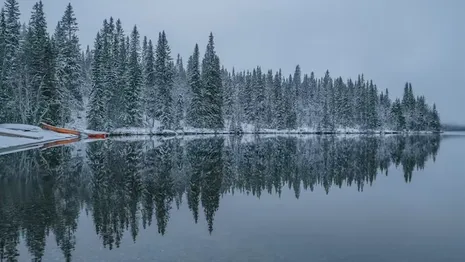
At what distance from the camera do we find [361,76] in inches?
5832

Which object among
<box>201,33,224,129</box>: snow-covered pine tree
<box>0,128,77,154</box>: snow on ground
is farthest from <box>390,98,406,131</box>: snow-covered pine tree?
<box>0,128,77,154</box>: snow on ground

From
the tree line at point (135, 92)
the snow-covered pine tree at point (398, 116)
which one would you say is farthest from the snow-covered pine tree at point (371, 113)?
the snow-covered pine tree at point (398, 116)

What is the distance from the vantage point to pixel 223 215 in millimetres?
12484

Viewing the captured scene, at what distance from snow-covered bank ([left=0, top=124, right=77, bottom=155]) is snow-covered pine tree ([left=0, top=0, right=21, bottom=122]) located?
21.2ft

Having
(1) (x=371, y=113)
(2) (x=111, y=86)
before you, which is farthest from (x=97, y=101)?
(1) (x=371, y=113)

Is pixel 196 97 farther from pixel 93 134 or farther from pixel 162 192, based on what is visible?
pixel 162 192

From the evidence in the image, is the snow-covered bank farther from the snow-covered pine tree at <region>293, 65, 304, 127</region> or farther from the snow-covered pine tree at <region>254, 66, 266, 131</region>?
the snow-covered pine tree at <region>293, 65, 304, 127</region>

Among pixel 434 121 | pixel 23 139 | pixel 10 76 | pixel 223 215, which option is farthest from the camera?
pixel 434 121

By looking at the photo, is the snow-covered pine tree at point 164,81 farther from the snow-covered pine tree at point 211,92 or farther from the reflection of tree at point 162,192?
the reflection of tree at point 162,192

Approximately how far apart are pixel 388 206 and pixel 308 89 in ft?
454

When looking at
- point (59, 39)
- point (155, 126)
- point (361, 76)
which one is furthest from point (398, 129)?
point (59, 39)

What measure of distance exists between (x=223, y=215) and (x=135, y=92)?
63.0 meters

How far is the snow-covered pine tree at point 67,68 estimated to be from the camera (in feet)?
203

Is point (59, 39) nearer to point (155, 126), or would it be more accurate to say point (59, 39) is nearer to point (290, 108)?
point (155, 126)
